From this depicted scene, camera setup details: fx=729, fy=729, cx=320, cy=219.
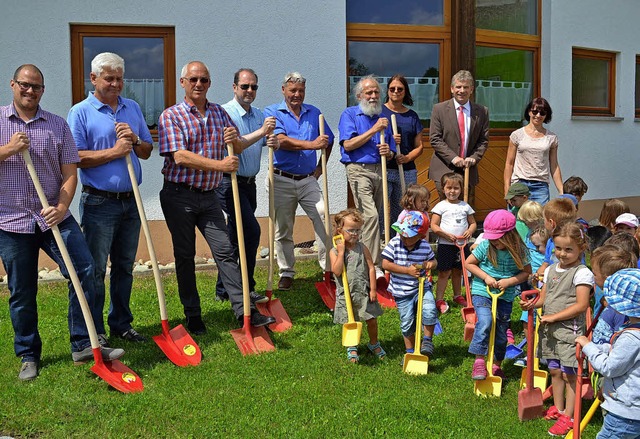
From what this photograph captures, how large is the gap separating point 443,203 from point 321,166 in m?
1.42

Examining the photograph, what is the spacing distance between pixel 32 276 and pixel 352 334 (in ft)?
7.48

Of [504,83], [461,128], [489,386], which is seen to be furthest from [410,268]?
[504,83]

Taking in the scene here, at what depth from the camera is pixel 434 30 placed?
395 inches

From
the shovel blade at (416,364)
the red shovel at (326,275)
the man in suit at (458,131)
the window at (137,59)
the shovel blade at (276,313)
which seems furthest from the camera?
the window at (137,59)

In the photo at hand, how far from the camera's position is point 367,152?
7094 mm

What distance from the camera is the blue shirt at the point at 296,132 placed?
22.6 feet

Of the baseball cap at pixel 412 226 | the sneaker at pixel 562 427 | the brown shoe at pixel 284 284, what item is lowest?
the sneaker at pixel 562 427

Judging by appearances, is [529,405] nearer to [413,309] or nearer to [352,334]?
[413,309]

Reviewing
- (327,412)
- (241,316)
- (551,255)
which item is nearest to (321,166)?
(241,316)

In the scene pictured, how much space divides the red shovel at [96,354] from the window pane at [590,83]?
9.15 m

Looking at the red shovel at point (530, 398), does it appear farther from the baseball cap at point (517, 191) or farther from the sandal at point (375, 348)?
the baseball cap at point (517, 191)

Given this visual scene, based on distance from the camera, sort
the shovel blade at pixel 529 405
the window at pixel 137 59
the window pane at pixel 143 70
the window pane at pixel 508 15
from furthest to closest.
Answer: the window pane at pixel 508 15, the window pane at pixel 143 70, the window at pixel 137 59, the shovel blade at pixel 529 405

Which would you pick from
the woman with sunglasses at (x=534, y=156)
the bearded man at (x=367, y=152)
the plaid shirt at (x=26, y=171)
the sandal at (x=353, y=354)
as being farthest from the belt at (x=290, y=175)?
the plaid shirt at (x=26, y=171)

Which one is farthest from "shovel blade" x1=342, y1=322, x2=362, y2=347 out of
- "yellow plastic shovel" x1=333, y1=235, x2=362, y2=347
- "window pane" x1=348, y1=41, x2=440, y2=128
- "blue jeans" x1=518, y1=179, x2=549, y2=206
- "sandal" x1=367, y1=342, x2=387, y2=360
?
"window pane" x1=348, y1=41, x2=440, y2=128
